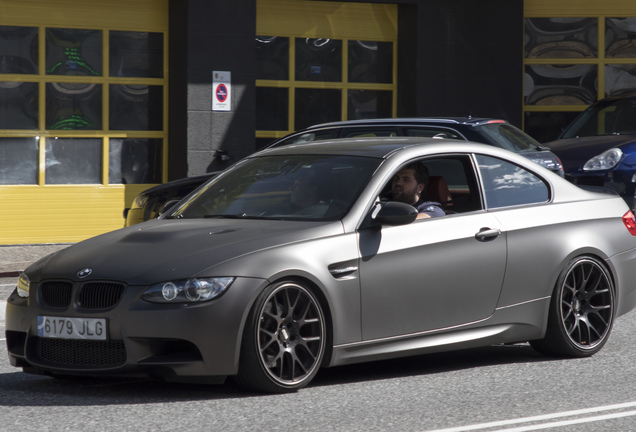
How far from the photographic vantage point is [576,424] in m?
5.68

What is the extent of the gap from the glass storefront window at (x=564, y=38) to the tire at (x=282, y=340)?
1478cm

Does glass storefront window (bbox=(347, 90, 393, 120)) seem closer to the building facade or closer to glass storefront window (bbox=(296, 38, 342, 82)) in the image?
the building facade

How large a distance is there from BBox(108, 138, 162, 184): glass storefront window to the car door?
10.9 meters

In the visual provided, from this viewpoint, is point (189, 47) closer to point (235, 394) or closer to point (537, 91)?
point (537, 91)

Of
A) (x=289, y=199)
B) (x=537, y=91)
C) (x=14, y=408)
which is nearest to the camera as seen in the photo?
(x=14, y=408)

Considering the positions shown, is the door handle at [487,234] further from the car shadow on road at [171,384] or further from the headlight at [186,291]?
the headlight at [186,291]

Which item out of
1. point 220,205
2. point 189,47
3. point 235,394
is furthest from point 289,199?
point 189,47

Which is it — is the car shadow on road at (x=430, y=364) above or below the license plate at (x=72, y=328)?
below

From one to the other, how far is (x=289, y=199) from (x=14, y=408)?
2021 millimetres

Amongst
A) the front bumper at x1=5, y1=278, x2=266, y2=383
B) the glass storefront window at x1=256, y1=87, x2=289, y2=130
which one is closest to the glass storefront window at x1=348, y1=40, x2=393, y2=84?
the glass storefront window at x1=256, y1=87, x2=289, y2=130

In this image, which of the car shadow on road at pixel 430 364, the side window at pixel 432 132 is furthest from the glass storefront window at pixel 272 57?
the car shadow on road at pixel 430 364

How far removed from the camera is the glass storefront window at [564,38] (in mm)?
20219

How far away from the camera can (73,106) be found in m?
17.3

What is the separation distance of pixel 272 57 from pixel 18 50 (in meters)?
4.01
